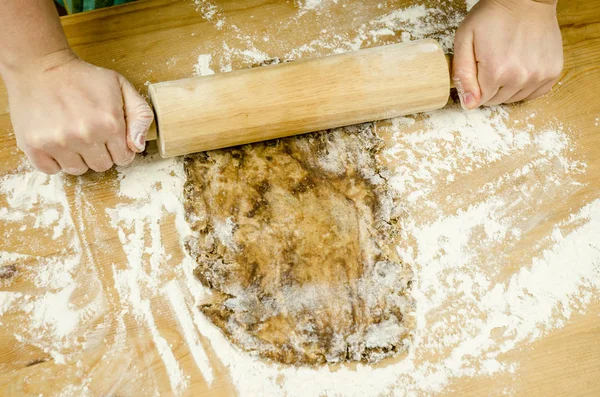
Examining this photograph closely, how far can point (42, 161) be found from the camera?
0.96 m

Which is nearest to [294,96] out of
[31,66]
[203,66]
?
[203,66]

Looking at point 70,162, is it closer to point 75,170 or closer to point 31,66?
point 75,170

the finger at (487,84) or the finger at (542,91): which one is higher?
the finger at (487,84)

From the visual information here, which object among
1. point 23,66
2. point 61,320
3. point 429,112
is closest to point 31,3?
point 23,66

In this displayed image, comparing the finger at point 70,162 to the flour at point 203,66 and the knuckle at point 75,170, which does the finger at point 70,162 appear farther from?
the flour at point 203,66

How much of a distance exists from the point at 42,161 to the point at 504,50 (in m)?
0.95

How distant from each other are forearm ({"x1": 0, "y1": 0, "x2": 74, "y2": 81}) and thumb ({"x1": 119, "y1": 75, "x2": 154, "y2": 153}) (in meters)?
0.14

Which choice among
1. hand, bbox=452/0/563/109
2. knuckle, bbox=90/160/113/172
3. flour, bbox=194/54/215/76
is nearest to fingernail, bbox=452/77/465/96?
hand, bbox=452/0/563/109

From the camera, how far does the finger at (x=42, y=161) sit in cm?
94

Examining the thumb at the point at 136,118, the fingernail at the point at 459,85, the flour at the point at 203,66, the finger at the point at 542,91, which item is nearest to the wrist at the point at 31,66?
the thumb at the point at 136,118

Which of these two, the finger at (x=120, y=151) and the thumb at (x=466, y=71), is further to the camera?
the thumb at (x=466, y=71)

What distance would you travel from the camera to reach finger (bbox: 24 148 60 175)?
944 mm

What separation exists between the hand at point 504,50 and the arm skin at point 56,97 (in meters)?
0.66

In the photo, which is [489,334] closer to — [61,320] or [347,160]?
[347,160]
